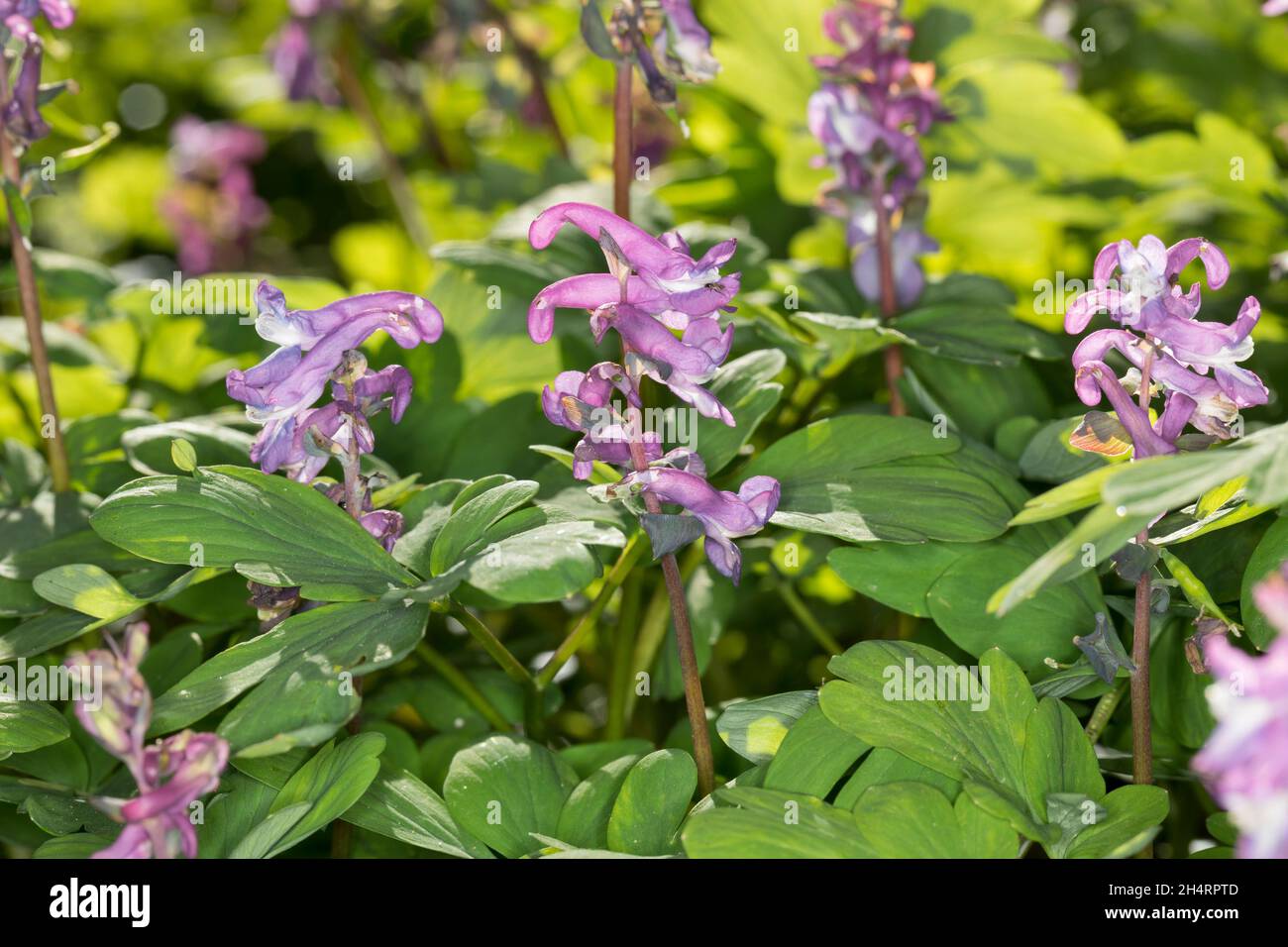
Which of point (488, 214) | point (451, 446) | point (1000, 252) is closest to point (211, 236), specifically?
point (488, 214)

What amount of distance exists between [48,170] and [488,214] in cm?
58

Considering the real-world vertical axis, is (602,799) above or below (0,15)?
below

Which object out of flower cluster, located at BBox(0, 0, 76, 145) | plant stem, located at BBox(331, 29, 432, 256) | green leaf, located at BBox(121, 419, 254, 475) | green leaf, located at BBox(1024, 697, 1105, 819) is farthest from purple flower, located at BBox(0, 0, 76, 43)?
green leaf, located at BBox(1024, 697, 1105, 819)

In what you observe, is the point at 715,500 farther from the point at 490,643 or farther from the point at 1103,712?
the point at 1103,712

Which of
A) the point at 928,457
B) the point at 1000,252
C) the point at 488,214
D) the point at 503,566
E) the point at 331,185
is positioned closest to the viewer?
the point at 503,566

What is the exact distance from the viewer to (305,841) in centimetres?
87

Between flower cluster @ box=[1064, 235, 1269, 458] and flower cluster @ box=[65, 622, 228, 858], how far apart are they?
1.74 feet

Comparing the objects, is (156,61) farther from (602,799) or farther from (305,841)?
(602,799)

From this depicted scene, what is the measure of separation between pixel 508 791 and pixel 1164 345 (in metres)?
0.48

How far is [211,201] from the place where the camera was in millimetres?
1866

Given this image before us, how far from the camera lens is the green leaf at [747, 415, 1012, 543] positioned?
0.79 metres

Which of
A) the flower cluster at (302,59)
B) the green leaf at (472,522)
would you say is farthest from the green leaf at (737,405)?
the flower cluster at (302,59)

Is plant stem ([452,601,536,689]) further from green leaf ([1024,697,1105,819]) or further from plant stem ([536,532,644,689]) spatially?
green leaf ([1024,697,1105,819])

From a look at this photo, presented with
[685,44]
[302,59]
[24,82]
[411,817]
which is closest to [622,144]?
[685,44]
